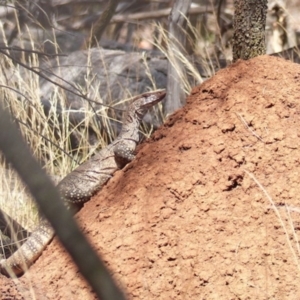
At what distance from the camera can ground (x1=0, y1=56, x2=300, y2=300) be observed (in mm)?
3594

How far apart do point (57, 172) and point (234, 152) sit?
3.55 m

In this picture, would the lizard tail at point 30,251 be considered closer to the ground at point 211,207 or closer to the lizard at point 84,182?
the lizard at point 84,182

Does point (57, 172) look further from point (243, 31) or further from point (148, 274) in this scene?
point (148, 274)

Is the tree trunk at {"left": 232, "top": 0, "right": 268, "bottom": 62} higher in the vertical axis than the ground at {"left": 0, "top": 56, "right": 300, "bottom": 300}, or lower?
higher

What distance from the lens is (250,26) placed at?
15.4ft

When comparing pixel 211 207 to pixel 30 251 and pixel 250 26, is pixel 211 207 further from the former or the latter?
pixel 250 26

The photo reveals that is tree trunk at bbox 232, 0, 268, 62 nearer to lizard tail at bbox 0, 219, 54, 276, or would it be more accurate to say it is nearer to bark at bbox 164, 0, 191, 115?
lizard tail at bbox 0, 219, 54, 276

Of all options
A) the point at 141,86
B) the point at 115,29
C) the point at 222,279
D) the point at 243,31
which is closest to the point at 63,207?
the point at 222,279

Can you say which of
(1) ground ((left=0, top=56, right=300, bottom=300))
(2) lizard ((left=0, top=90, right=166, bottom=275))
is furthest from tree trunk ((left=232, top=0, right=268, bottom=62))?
(2) lizard ((left=0, top=90, right=166, bottom=275))

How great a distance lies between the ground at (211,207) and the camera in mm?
3594

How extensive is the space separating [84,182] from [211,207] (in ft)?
4.68

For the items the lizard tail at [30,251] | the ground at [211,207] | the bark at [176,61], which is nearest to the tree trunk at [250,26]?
the ground at [211,207]

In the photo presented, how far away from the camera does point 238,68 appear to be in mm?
4305

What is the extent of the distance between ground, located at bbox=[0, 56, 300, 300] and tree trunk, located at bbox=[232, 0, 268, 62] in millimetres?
431
